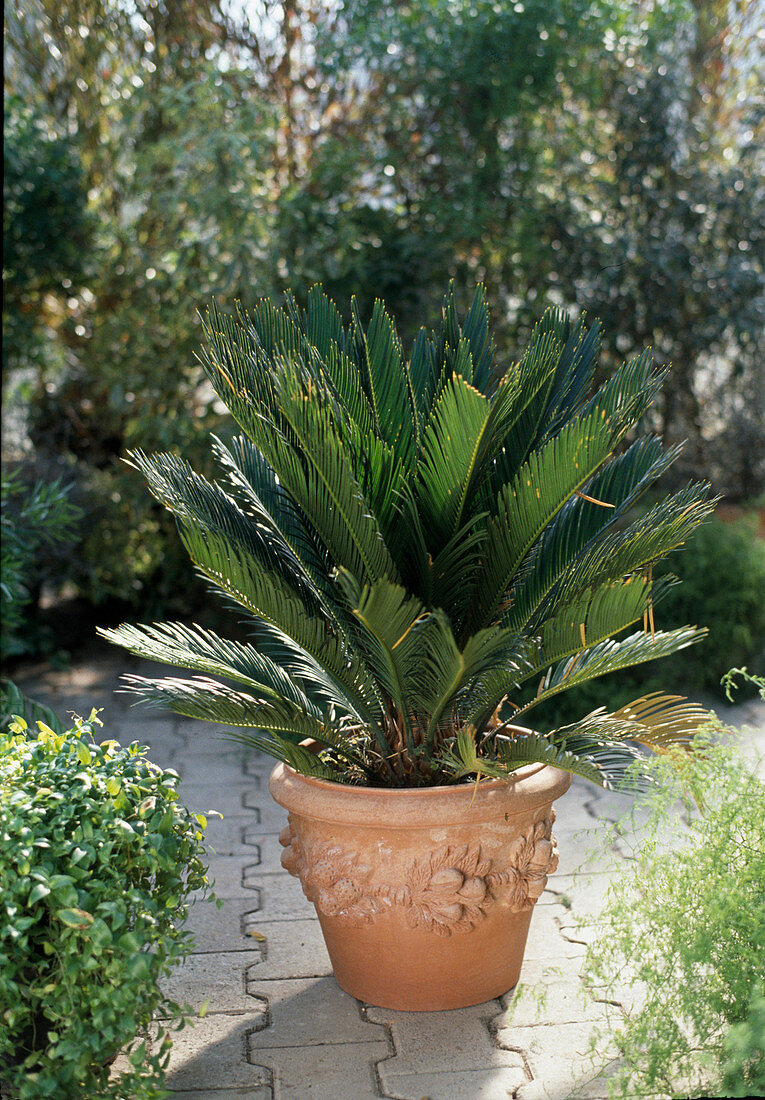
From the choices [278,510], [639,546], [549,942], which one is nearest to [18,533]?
[278,510]

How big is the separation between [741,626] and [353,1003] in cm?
279

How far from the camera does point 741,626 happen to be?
4.36m

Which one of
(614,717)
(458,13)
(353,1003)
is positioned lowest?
(353,1003)

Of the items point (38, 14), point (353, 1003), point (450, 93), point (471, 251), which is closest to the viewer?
point (353, 1003)

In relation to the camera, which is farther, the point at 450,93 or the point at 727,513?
the point at 727,513

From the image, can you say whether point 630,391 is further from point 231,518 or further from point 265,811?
point 265,811

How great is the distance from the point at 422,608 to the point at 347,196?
12.2ft

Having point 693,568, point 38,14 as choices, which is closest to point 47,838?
point 693,568

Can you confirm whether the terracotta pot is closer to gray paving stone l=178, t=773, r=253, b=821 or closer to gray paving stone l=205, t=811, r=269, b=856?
gray paving stone l=205, t=811, r=269, b=856

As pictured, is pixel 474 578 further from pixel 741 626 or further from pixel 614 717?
pixel 741 626

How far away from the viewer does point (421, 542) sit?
6.84 feet

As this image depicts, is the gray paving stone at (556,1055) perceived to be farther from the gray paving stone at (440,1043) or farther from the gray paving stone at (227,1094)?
the gray paving stone at (227,1094)

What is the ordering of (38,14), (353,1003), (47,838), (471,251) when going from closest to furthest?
(47,838), (353,1003), (471,251), (38,14)

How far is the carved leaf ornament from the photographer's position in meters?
2.09
